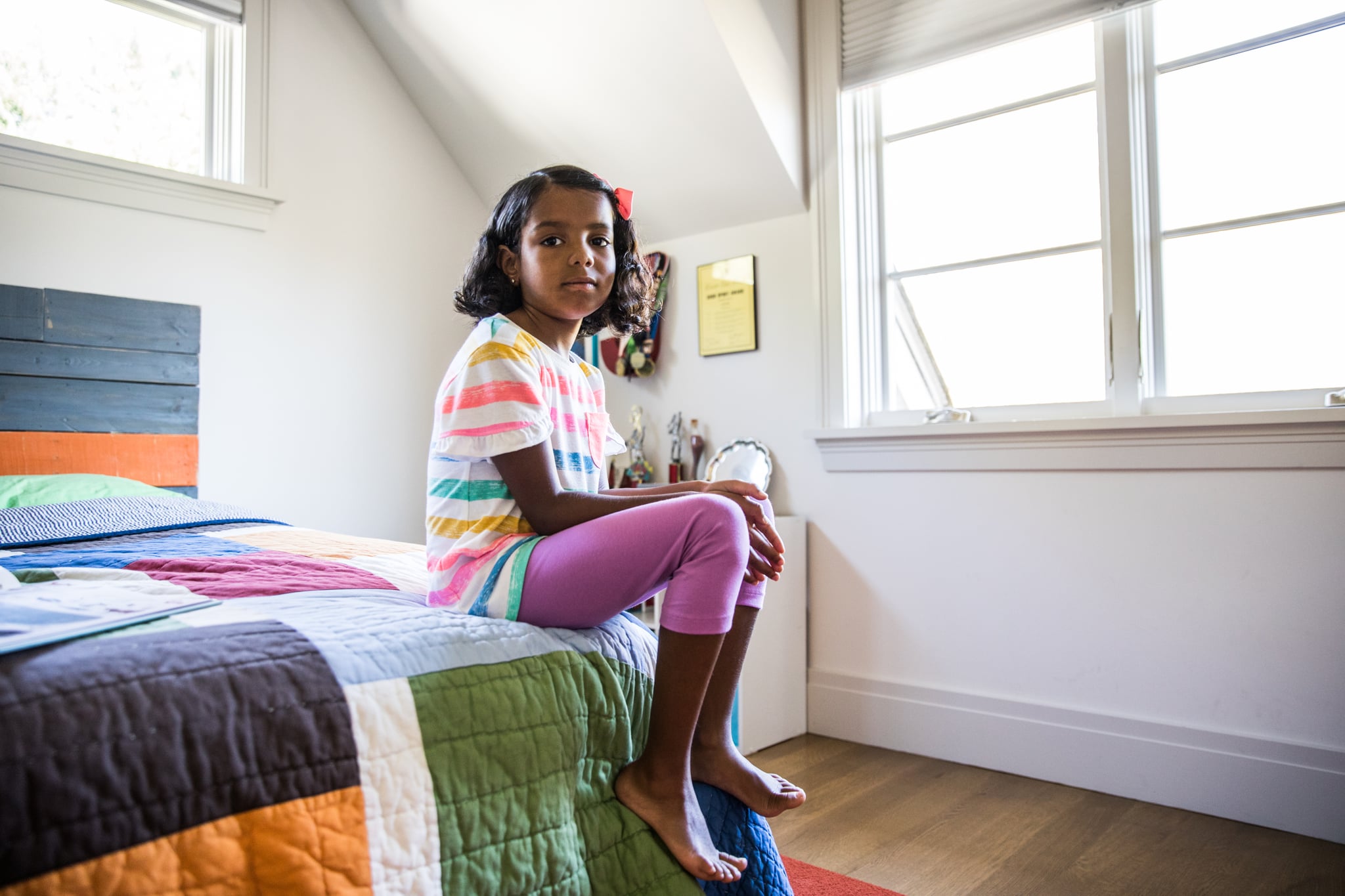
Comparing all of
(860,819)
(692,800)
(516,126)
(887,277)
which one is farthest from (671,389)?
(692,800)

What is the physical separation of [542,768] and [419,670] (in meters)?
0.16

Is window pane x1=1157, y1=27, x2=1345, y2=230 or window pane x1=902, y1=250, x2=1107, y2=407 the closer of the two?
window pane x1=1157, y1=27, x2=1345, y2=230

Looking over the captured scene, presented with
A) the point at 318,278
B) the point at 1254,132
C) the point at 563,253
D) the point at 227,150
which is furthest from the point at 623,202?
the point at 227,150

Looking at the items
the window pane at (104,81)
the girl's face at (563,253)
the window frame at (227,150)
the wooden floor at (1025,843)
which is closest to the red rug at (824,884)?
the wooden floor at (1025,843)

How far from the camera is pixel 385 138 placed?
9.76 ft

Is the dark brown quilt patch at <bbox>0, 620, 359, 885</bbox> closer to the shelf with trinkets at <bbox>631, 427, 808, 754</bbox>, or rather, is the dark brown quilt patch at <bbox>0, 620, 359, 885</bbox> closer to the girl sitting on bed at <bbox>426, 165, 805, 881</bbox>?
the girl sitting on bed at <bbox>426, 165, 805, 881</bbox>

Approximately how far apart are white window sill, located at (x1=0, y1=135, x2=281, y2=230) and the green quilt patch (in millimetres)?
2200

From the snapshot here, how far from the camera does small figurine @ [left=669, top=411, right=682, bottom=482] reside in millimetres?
2773

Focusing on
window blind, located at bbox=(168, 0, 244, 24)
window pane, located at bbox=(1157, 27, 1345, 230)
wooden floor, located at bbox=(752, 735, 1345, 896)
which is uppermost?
window blind, located at bbox=(168, 0, 244, 24)

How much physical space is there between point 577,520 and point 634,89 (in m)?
1.80

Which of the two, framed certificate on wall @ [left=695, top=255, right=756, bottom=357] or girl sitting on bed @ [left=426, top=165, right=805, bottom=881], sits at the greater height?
framed certificate on wall @ [left=695, top=255, right=756, bottom=357]

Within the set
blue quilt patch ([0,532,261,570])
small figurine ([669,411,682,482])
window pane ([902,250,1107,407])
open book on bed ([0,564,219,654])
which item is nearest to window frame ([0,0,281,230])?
blue quilt patch ([0,532,261,570])

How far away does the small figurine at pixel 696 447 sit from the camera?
273 cm

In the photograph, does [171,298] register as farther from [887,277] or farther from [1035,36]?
[1035,36]
